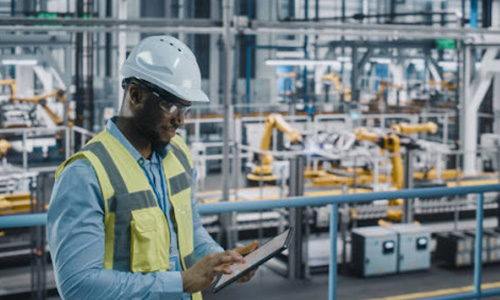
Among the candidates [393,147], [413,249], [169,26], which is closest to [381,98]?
[393,147]

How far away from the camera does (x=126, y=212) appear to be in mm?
1726

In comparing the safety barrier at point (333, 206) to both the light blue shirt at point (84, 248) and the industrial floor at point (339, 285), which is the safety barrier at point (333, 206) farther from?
the industrial floor at point (339, 285)

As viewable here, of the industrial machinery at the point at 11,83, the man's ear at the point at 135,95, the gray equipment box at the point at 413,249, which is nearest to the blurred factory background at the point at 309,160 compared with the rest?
the gray equipment box at the point at 413,249

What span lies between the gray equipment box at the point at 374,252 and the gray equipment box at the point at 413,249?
78 millimetres

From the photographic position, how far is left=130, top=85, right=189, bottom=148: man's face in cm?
174

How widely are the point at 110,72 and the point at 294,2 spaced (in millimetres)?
7077

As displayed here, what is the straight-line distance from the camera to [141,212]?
5.71 ft

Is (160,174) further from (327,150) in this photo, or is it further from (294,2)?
(294,2)

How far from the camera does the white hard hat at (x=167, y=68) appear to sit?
1.75 metres

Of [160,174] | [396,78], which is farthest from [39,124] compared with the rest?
[160,174]

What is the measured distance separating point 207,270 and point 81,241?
302 millimetres

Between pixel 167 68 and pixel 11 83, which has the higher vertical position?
pixel 11 83

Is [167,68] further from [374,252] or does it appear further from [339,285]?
[374,252]

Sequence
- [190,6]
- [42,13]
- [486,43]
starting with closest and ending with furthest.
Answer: [486,43]
[42,13]
[190,6]
